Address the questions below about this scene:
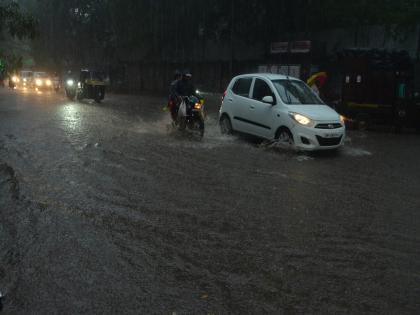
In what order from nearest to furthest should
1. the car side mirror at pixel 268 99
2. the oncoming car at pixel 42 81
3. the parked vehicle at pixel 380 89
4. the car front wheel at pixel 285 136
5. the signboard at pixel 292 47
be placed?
the car front wheel at pixel 285 136 → the car side mirror at pixel 268 99 → the parked vehicle at pixel 380 89 → the signboard at pixel 292 47 → the oncoming car at pixel 42 81

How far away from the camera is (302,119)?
38.0 ft

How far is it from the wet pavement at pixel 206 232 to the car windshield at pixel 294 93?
55.0 inches

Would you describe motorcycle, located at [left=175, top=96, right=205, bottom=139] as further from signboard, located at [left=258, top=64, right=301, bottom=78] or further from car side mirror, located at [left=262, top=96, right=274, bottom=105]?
signboard, located at [left=258, top=64, right=301, bottom=78]

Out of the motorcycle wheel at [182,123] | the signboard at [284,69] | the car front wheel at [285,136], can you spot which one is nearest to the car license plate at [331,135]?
the car front wheel at [285,136]

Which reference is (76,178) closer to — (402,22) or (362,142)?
(362,142)

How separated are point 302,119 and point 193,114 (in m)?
3.91

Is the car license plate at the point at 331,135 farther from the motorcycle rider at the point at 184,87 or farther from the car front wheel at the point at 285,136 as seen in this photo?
the motorcycle rider at the point at 184,87

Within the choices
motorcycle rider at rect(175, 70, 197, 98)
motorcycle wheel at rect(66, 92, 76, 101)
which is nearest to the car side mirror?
motorcycle rider at rect(175, 70, 197, 98)

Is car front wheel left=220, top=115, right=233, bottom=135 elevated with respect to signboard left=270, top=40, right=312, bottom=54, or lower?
lower

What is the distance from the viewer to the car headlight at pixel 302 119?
1154 centimetres

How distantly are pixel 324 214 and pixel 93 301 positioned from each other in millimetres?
3728

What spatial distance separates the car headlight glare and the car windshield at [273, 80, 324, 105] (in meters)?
0.60

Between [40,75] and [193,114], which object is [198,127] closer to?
[193,114]

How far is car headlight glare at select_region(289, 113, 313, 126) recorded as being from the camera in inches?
454
